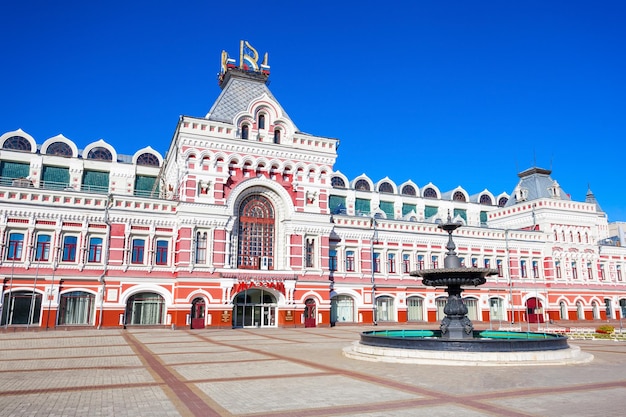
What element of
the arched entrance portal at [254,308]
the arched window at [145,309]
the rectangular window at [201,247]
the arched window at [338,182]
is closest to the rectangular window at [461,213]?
the arched window at [338,182]

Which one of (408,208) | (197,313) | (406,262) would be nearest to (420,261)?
(406,262)

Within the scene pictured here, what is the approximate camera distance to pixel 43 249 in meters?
35.5

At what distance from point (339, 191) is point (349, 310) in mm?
16190

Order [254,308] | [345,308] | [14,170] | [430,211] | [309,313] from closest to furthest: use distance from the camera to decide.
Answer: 1. [254,308]
2. [309,313]
3. [345,308]
4. [14,170]
5. [430,211]

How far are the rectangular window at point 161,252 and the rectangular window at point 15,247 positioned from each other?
364 inches

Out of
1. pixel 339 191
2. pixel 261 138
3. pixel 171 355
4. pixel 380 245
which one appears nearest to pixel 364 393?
pixel 171 355

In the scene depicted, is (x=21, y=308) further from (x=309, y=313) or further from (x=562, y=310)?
(x=562, y=310)

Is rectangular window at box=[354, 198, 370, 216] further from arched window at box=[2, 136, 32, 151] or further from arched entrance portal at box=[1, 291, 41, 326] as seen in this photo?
arched window at box=[2, 136, 32, 151]

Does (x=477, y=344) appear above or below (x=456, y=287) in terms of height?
below

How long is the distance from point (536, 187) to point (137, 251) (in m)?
44.4

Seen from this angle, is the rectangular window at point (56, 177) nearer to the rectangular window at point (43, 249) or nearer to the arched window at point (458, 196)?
the rectangular window at point (43, 249)

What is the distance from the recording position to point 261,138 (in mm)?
41500

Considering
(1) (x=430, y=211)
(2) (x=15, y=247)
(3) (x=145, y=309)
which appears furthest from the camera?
(1) (x=430, y=211)

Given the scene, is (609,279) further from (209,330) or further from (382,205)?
(209,330)
